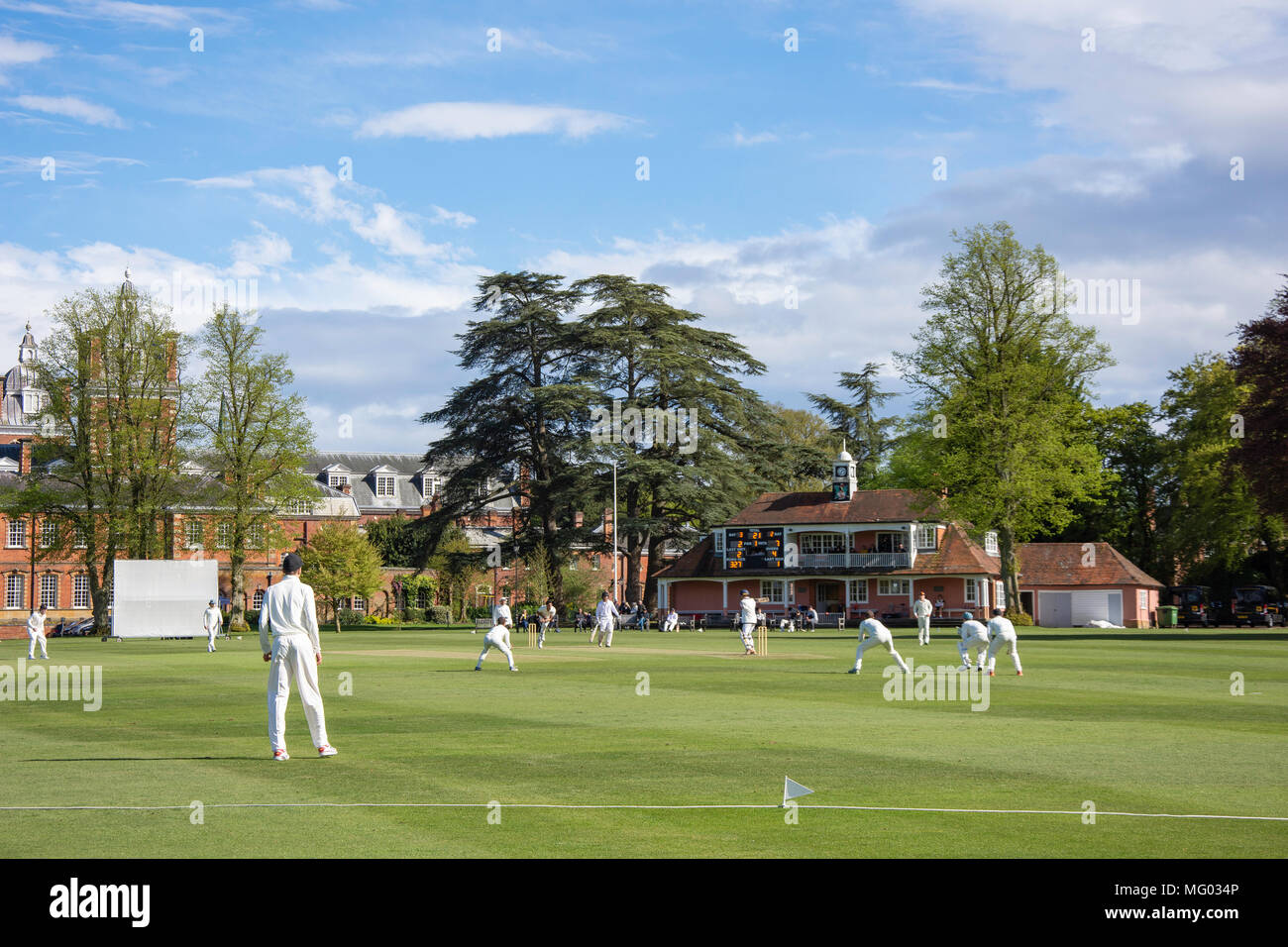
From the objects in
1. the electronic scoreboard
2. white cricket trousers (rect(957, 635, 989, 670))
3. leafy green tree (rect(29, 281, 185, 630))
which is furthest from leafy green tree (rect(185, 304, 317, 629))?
white cricket trousers (rect(957, 635, 989, 670))

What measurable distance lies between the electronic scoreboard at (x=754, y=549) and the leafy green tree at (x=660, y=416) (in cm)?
215

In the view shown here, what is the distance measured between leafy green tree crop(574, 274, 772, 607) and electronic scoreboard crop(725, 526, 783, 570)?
2149mm

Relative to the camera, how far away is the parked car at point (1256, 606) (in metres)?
72.9

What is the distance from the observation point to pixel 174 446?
71062mm

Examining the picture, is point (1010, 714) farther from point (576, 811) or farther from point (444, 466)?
point (444, 466)

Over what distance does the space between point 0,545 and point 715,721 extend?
90.6m

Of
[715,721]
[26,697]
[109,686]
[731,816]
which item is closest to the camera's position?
[731,816]

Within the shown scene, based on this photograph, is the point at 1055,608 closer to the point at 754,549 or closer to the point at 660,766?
the point at 754,549

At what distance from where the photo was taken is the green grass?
9.14m

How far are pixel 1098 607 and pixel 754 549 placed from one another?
21823 millimetres

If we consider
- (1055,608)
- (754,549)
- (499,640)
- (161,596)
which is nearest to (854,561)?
(754,549)

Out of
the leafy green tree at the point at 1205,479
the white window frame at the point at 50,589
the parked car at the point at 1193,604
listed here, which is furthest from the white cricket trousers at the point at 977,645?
the white window frame at the point at 50,589

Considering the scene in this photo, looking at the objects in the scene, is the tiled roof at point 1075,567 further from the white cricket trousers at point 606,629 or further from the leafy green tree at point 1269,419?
the white cricket trousers at point 606,629
